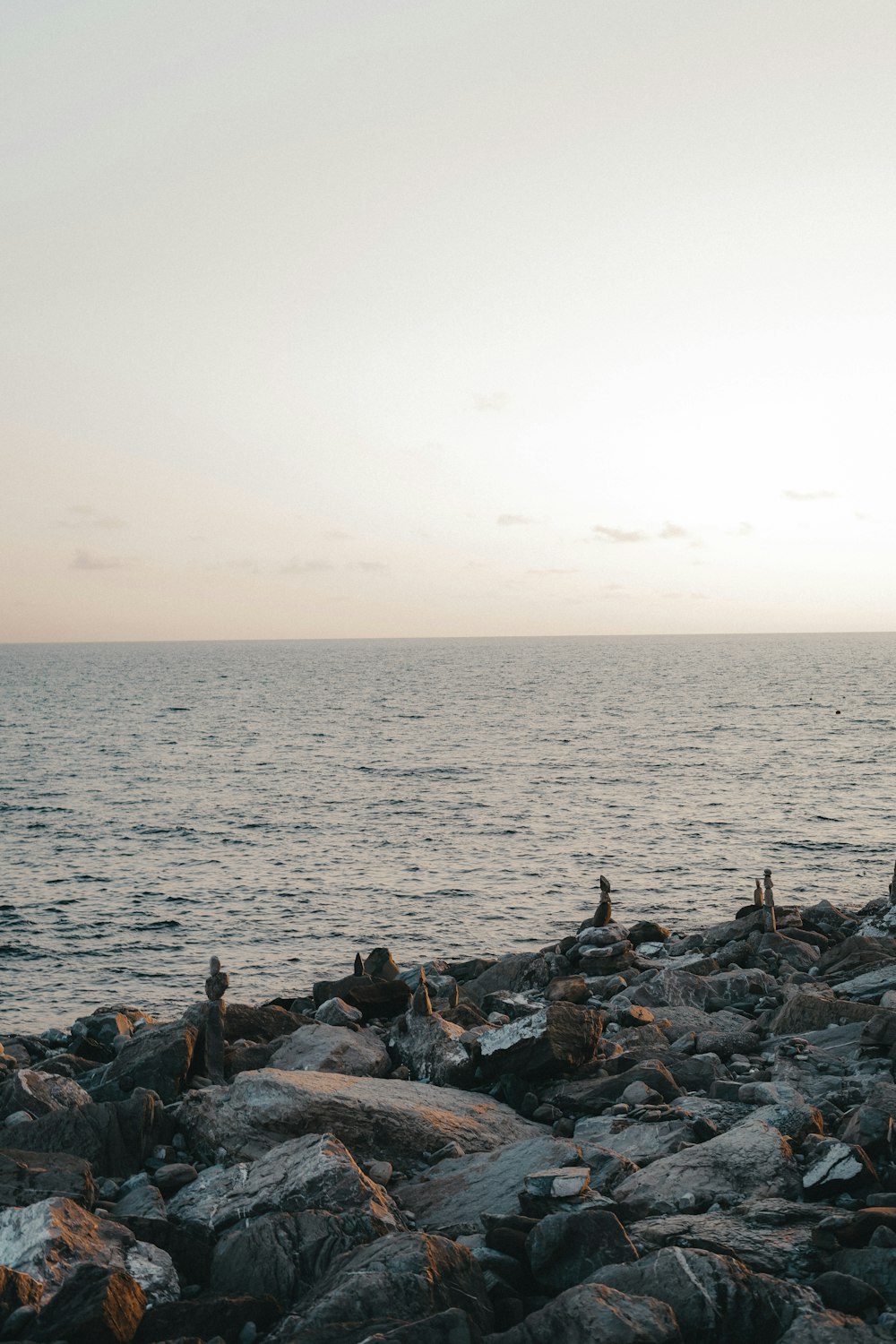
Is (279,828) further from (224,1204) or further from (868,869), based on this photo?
(224,1204)

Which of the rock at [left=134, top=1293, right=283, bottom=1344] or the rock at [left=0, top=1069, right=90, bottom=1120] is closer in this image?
the rock at [left=134, top=1293, right=283, bottom=1344]

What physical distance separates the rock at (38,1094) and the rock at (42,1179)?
1929mm

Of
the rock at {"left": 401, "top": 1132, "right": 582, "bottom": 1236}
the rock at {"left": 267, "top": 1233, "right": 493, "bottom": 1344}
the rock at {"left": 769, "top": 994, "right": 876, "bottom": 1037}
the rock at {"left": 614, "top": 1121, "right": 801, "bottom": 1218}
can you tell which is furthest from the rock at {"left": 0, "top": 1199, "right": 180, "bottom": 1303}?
the rock at {"left": 769, "top": 994, "right": 876, "bottom": 1037}

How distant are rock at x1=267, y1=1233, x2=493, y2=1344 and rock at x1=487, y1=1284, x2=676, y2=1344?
57 cm

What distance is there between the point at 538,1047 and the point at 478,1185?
11.7ft

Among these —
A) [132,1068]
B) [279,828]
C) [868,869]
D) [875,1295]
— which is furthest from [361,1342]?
[279,828]

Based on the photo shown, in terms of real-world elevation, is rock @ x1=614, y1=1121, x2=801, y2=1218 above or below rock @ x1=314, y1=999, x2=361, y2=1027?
above

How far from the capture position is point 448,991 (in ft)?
63.9

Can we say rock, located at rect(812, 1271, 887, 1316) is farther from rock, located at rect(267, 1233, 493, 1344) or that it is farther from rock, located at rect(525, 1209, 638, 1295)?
rock, located at rect(267, 1233, 493, 1344)

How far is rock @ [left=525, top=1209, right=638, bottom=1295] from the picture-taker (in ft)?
26.8

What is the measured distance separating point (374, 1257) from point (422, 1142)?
362 centimetres

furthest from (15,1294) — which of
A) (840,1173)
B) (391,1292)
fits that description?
(840,1173)

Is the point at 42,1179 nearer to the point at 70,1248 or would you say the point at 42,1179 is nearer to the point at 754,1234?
the point at 70,1248

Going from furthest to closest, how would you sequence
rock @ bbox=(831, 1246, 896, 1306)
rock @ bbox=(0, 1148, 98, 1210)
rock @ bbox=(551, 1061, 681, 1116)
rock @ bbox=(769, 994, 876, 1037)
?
rock @ bbox=(769, 994, 876, 1037), rock @ bbox=(551, 1061, 681, 1116), rock @ bbox=(0, 1148, 98, 1210), rock @ bbox=(831, 1246, 896, 1306)
